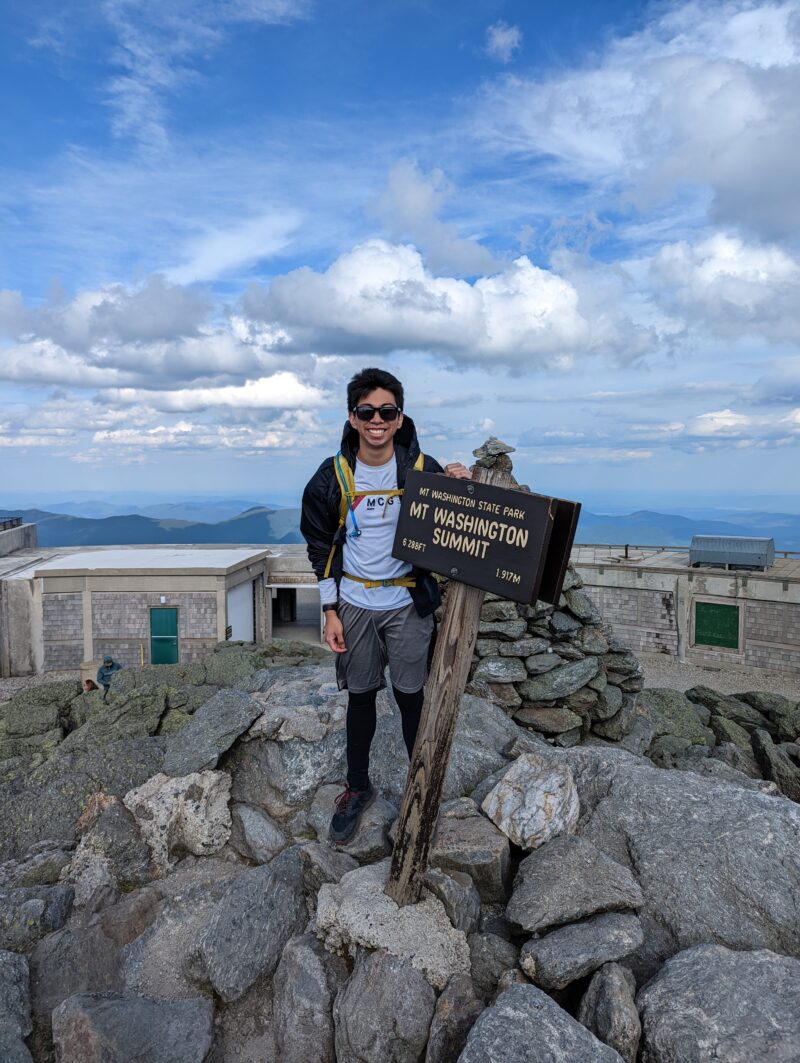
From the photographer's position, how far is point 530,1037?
3.27m

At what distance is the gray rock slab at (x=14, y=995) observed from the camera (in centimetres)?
394

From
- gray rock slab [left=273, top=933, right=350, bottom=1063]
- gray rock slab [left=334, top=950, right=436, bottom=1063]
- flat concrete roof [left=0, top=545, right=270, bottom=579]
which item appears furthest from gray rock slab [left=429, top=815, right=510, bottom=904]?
flat concrete roof [left=0, top=545, right=270, bottom=579]

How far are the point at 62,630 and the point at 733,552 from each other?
27003mm

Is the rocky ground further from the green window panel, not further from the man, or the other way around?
the green window panel

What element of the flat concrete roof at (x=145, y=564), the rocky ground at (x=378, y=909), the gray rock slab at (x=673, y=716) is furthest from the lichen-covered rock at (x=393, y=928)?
the flat concrete roof at (x=145, y=564)

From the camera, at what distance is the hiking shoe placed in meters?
5.09

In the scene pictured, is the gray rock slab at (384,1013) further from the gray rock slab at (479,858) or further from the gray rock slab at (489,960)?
the gray rock slab at (479,858)

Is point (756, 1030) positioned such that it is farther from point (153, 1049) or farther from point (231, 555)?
point (231, 555)

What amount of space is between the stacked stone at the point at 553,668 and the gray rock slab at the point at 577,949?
5108mm

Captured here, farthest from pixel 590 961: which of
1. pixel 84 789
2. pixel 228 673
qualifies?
pixel 228 673

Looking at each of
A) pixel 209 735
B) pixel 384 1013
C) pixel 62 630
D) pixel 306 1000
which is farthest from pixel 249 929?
pixel 62 630

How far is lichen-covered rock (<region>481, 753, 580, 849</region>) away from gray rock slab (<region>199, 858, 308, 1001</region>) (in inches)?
61.2

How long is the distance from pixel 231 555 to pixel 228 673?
15796mm

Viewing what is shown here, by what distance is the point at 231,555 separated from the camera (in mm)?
27609
